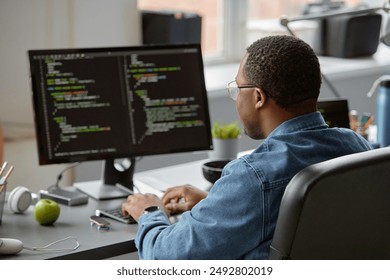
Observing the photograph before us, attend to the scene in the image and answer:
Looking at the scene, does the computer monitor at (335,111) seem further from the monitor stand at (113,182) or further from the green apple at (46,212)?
the green apple at (46,212)

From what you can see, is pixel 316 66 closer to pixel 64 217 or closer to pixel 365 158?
pixel 365 158

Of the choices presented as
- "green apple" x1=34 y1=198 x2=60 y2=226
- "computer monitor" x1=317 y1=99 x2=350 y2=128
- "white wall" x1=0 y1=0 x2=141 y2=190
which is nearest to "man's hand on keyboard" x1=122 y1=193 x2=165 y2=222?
"green apple" x1=34 y1=198 x2=60 y2=226

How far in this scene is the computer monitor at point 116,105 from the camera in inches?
91.3

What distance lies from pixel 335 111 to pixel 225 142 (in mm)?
397

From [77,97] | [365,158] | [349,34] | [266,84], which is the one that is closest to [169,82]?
[77,97]

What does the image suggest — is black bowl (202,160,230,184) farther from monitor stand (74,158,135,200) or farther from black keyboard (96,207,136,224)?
black keyboard (96,207,136,224)

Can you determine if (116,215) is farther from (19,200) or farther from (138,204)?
(19,200)

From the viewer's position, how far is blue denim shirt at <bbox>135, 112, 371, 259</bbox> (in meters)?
1.61

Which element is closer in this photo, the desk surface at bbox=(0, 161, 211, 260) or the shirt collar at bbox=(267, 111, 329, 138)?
the shirt collar at bbox=(267, 111, 329, 138)

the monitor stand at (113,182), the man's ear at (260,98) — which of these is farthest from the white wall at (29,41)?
the man's ear at (260,98)

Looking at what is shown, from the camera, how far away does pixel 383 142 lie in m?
2.85

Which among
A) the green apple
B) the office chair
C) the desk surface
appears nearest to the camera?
the office chair

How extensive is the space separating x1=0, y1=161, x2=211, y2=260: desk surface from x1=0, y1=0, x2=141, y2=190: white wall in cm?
97

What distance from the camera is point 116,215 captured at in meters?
2.16
